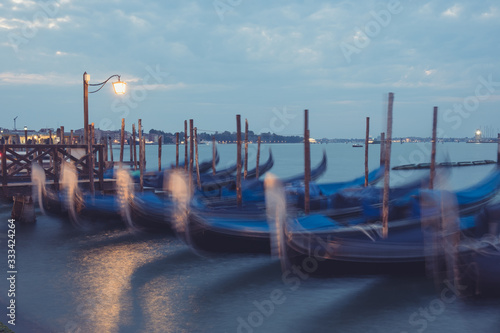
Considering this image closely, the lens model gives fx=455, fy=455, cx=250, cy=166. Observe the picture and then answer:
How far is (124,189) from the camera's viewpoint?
943 cm

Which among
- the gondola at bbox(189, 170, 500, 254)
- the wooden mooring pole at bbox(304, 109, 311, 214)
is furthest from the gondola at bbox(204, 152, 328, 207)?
the wooden mooring pole at bbox(304, 109, 311, 214)

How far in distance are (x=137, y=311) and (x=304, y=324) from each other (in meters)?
2.05

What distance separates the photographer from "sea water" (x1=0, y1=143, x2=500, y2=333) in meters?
5.38

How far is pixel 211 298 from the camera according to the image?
20.2 feet

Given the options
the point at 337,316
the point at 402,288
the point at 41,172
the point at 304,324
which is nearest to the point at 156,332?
the point at 304,324

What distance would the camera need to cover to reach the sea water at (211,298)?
538 cm

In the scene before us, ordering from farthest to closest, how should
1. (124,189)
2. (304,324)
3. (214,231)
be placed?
Answer: (124,189), (214,231), (304,324)

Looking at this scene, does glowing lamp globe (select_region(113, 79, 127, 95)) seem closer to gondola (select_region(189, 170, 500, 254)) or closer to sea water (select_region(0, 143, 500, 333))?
gondola (select_region(189, 170, 500, 254))

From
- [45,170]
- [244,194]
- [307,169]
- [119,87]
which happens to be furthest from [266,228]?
[45,170]

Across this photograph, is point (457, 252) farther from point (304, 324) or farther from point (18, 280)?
point (18, 280)

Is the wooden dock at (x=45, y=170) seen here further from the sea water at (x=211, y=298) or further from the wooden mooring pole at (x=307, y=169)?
the wooden mooring pole at (x=307, y=169)

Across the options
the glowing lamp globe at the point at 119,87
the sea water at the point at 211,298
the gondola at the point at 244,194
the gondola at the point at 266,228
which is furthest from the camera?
the gondola at the point at 244,194

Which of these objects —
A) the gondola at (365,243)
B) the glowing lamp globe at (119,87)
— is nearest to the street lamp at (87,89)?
the glowing lamp globe at (119,87)

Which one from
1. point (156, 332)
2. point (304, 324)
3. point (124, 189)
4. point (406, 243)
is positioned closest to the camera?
point (156, 332)
